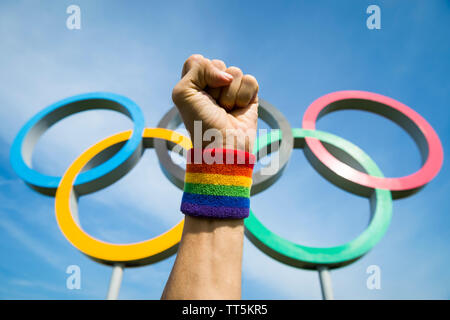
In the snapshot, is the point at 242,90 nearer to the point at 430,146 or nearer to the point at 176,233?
the point at 176,233

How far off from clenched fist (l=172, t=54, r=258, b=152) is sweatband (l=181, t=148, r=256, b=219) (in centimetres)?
6

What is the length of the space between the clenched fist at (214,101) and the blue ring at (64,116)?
309cm

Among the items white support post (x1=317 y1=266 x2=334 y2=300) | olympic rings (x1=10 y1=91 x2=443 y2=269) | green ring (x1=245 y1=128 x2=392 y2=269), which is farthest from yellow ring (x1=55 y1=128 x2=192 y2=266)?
white support post (x1=317 y1=266 x2=334 y2=300)

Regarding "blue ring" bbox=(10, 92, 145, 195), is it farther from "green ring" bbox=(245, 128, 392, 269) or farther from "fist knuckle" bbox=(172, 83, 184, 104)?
"fist knuckle" bbox=(172, 83, 184, 104)

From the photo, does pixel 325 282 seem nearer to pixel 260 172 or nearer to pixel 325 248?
pixel 325 248

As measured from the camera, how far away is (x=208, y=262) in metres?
0.91

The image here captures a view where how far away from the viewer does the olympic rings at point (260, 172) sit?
347cm

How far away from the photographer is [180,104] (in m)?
1.17

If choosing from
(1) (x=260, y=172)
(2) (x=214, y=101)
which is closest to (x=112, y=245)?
(1) (x=260, y=172)

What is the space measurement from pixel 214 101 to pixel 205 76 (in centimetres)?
11

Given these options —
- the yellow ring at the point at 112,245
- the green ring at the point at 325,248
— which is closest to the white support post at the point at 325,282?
the green ring at the point at 325,248

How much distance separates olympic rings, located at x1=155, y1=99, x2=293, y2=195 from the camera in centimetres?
→ 376

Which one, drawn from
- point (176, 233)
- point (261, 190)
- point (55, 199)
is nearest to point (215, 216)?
point (176, 233)
